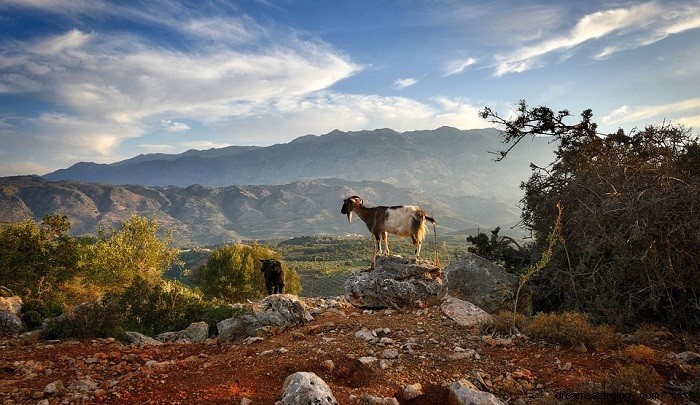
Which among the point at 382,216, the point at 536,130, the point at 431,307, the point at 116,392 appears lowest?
the point at 431,307

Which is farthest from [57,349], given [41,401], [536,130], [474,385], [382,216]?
[536,130]

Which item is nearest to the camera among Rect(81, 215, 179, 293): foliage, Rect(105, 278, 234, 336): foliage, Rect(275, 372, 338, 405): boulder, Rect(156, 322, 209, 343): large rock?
Rect(275, 372, 338, 405): boulder

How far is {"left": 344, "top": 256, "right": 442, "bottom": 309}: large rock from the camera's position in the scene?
1090 cm

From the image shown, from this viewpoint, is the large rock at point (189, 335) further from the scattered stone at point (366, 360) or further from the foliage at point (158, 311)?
the scattered stone at point (366, 360)

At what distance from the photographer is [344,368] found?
6117 mm

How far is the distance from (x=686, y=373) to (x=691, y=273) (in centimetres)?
319

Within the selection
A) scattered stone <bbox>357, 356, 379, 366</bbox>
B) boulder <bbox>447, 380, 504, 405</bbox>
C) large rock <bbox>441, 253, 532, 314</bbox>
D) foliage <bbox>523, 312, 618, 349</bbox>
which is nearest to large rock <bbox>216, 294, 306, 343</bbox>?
scattered stone <bbox>357, 356, 379, 366</bbox>

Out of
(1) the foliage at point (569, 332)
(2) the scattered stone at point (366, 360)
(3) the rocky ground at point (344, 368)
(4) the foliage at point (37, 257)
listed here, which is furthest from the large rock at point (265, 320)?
(4) the foliage at point (37, 257)

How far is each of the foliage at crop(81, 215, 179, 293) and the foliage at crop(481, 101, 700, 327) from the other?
890 inches

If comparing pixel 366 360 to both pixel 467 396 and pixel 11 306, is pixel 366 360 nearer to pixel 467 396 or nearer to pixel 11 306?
pixel 467 396

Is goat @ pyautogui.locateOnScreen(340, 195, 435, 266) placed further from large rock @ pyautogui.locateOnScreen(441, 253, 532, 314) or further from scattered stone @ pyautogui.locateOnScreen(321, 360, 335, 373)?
scattered stone @ pyautogui.locateOnScreen(321, 360, 335, 373)

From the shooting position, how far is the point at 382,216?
13453 millimetres

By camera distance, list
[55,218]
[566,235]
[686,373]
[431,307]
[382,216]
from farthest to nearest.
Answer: [55,218] → [382,216] → [566,235] → [431,307] → [686,373]

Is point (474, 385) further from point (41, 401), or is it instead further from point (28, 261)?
point (28, 261)
